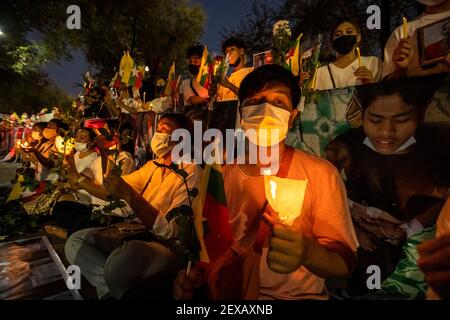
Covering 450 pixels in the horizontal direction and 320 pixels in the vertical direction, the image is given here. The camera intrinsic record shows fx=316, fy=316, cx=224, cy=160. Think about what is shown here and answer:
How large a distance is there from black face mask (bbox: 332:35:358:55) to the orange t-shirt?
73.3 inches

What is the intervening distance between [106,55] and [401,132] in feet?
74.6

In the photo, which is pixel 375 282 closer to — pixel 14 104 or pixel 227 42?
pixel 227 42

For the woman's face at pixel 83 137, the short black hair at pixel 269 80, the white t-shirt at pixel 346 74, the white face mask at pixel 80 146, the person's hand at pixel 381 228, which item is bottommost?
the person's hand at pixel 381 228

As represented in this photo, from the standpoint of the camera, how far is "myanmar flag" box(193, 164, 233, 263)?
2.03 m

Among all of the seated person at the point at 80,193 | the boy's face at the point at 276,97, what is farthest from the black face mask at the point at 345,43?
the seated person at the point at 80,193

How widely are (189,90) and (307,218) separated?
3623 millimetres

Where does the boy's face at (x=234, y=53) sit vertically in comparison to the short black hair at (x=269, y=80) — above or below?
above

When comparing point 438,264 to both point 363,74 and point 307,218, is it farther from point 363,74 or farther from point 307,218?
point 363,74

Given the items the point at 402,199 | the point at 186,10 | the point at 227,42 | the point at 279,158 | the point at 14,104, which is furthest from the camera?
the point at 186,10

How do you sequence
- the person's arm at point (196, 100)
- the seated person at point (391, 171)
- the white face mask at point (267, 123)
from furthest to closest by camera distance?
1. the person's arm at point (196, 100)
2. the seated person at point (391, 171)
3. the white face mask at point (267, 123)

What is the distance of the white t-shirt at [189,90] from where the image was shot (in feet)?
16.2

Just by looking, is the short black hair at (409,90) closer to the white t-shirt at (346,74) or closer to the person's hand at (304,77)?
the person's hand at (304,77)

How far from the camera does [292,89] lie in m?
2.23
